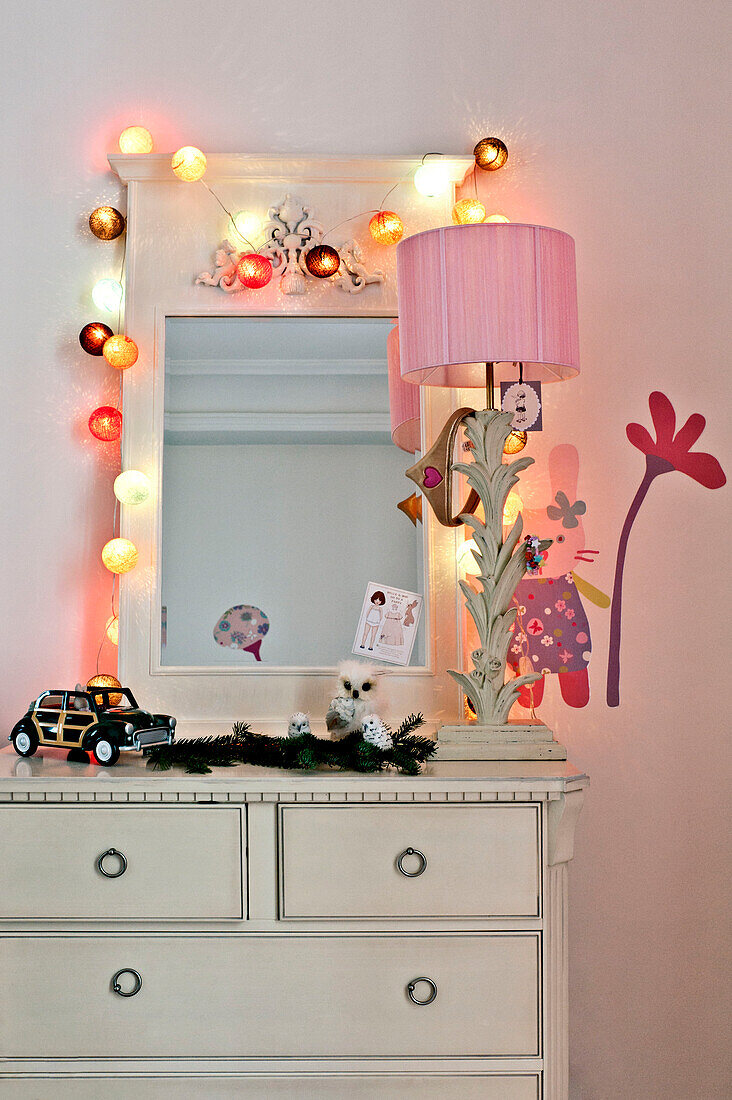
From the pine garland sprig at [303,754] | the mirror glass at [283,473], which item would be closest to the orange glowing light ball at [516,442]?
the mirror glass at [283,473]

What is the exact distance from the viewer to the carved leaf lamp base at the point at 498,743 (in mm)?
1513

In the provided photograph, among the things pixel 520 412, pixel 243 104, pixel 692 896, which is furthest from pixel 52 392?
pixel 692 896

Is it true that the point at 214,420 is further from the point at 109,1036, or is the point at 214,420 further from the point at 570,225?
the point at 109,1036

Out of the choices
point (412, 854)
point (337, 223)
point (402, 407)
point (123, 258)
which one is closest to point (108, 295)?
point (123, 258)

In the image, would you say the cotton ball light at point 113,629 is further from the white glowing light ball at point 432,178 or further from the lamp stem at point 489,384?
the white glowing light ball at point 432,178

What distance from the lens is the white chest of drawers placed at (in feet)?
4.56

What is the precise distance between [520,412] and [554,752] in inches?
24.6

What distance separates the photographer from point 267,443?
6.06 ft

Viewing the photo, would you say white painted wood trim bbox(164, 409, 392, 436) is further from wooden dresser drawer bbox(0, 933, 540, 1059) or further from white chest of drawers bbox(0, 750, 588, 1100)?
wooden dresser drawer bbox(0, 933, 540, 1059)

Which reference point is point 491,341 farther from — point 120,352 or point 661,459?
point 120,352

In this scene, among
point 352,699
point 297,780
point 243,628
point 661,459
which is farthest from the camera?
point 661,459

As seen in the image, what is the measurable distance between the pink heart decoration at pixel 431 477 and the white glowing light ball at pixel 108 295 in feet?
2.47

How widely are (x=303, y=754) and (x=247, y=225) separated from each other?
1091 mm

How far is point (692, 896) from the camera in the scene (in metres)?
1.91
